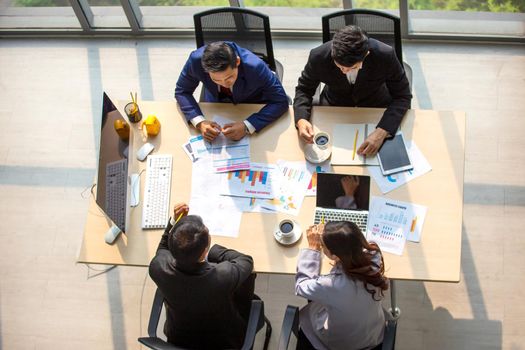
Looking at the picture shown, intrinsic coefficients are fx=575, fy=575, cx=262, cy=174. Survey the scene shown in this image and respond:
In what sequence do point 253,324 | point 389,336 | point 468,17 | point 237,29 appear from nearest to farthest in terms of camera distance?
point 389,336, point 253,324, point 237,29, point 468,17

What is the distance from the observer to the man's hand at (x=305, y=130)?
2941mm

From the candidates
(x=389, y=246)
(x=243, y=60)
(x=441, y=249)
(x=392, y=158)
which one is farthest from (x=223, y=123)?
(x=441, y=249)

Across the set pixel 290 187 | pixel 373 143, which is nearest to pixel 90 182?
pixel 290 187

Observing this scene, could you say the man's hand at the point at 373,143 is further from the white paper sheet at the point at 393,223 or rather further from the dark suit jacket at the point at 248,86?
the dark suit jacket at the point at 248,86

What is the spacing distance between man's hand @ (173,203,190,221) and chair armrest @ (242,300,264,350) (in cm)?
55

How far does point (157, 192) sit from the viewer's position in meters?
2.92

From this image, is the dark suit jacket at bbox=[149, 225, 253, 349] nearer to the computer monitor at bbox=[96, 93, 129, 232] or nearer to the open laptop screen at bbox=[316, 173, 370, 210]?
the computer monitor at bbox=[96, 93, 129, 232]

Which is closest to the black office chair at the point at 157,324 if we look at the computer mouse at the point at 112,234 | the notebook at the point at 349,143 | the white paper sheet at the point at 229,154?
the computer mouse at the point at 112,234

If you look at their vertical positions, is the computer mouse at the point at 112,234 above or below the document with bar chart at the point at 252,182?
below

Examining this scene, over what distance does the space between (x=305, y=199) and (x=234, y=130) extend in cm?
53

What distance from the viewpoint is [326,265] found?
2654 mm

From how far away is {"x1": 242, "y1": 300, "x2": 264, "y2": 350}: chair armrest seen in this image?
2574mm

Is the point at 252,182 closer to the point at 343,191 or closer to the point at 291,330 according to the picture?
the point at 343,191

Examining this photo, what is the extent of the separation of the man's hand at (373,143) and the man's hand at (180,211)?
35.7 inches
